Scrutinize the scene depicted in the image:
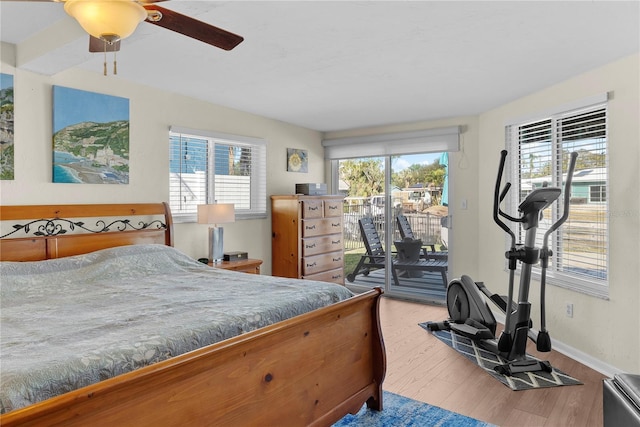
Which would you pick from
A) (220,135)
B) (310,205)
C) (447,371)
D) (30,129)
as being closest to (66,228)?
(30,129)

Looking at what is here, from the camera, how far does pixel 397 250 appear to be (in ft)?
18.3

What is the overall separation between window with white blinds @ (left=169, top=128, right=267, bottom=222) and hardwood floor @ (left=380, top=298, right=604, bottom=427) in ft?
7.42

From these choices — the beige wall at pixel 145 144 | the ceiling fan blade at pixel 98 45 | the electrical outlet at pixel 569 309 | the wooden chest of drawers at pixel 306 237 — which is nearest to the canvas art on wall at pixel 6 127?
the beige wall at pixel 145 144

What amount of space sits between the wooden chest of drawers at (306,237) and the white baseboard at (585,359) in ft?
8.30

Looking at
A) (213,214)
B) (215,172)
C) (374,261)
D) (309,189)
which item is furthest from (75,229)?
(374,261)

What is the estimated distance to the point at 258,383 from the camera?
71.4 inches

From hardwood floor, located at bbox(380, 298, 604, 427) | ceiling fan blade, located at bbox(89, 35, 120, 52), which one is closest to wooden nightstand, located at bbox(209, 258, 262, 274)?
hardwood floor, located at bbox(380, 298, 604, 427)

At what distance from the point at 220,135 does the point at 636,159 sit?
143 inches

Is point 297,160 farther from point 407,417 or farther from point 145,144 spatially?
point 407,417

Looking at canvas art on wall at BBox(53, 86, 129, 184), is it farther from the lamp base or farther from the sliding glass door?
the sliding glass door

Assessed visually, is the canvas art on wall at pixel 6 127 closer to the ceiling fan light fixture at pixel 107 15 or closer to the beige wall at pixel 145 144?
the beige wall at pixel 145 144

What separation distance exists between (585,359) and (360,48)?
285 cm

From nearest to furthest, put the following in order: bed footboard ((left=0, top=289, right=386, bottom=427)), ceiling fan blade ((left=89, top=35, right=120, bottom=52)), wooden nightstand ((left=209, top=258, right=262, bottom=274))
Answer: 1. bed footboard ((left=0, top=289, right=386, bottom=427))
2. ceiling fan blade ((left=89, top=35, right=120, bottom=52))
3. wooden nightstand ((left=209, top=258, right=262, bottom=274))

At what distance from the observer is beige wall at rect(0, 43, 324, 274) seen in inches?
124
